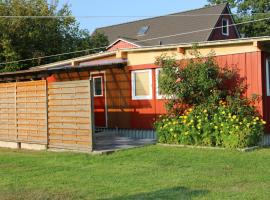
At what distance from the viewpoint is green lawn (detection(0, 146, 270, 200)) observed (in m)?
7.68

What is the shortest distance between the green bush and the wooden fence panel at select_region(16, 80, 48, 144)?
3.46m

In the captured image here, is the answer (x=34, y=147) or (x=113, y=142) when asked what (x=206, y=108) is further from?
(x=34, y=147)

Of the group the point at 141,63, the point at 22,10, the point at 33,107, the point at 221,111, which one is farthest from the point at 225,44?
the point at 22,10

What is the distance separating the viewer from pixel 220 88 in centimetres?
1398

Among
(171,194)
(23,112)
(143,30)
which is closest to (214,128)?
(171,194)

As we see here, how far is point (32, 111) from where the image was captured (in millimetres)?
14570

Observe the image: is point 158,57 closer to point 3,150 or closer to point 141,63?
point 141,63

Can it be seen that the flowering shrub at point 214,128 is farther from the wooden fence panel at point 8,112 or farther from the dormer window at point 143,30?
the dormer window at point 143,30

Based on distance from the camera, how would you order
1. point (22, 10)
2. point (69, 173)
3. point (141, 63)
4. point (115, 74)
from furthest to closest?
point (22, 10), point (115, 74), point (141, 63), point (69, 173)

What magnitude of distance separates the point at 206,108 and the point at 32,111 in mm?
5311

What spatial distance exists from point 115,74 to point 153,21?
861 inches

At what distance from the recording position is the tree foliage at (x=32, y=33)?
89.4 feet

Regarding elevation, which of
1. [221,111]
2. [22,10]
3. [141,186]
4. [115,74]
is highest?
[22,10]

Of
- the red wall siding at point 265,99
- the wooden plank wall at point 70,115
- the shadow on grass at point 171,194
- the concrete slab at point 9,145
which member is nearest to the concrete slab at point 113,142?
the wooden plank wall at point 70,115
